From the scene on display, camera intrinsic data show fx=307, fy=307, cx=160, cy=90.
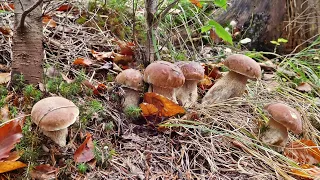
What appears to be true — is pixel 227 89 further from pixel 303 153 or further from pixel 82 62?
pixel 82 62

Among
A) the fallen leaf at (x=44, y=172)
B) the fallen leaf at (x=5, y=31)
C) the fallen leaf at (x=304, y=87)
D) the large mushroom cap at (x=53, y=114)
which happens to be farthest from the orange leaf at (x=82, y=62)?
the fallen leaf at (x=304, y=87)

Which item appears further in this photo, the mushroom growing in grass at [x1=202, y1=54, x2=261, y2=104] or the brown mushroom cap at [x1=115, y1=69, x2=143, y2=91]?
the mushroom growing in grass at [x1=202, y1=54, x2=261, y2=104]

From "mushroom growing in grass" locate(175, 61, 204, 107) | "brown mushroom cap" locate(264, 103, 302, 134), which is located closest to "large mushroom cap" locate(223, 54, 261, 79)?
"mushroom growing in grass" locate(175, 61, 204, 107)

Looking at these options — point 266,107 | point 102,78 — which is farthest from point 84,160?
point 266,107

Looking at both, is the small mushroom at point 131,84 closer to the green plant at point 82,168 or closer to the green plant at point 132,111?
the green plant at point 132,111

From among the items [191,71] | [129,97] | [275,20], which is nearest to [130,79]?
[129,97]

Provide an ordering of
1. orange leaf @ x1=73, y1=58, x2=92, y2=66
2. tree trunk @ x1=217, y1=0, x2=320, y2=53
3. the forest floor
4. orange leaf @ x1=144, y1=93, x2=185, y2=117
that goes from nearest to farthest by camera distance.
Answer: the forest floor < orange leaf @ x1=144, y1=93, x2=185, y2=117 < orange leaf @ x1=73, y1=58, x2=92, y2=66 < tree trunk @ x1=217, y1=0, x2=320, y2=53

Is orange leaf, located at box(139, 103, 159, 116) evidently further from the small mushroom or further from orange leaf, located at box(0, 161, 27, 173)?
orange leaf, located at box(0, 161, 27, 173)
